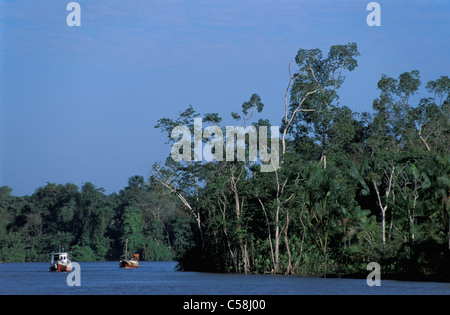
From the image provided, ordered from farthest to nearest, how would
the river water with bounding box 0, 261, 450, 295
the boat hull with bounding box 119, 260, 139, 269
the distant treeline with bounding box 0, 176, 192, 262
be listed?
the distant treeline with bounding box 0, 176, 192, 262
the boat hull with bounding box 119, 260, 139, 269
the river water with bounding box 0, 261, 450, 295

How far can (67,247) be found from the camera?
83.2 metres

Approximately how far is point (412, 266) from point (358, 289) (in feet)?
11.4

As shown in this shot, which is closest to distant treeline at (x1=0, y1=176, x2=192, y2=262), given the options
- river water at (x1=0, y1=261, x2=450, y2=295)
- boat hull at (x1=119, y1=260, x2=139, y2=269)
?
boat hull at (x1=119, y1=260, x2=139, y2=269)

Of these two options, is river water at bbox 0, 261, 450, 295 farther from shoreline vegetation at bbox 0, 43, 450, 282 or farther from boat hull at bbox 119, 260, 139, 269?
boat hull at bbox 119, 260, 139, 269

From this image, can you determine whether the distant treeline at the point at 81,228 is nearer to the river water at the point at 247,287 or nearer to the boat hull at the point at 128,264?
the boat hull at the point at 128,264

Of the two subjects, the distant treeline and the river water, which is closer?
the river water

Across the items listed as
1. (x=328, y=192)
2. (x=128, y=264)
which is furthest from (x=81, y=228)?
(x=328, y=192)

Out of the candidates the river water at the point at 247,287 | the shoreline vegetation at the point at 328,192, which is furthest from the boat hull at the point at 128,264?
the river water at the point at 247,287

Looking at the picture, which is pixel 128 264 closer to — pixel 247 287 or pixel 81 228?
pixel 81 228
